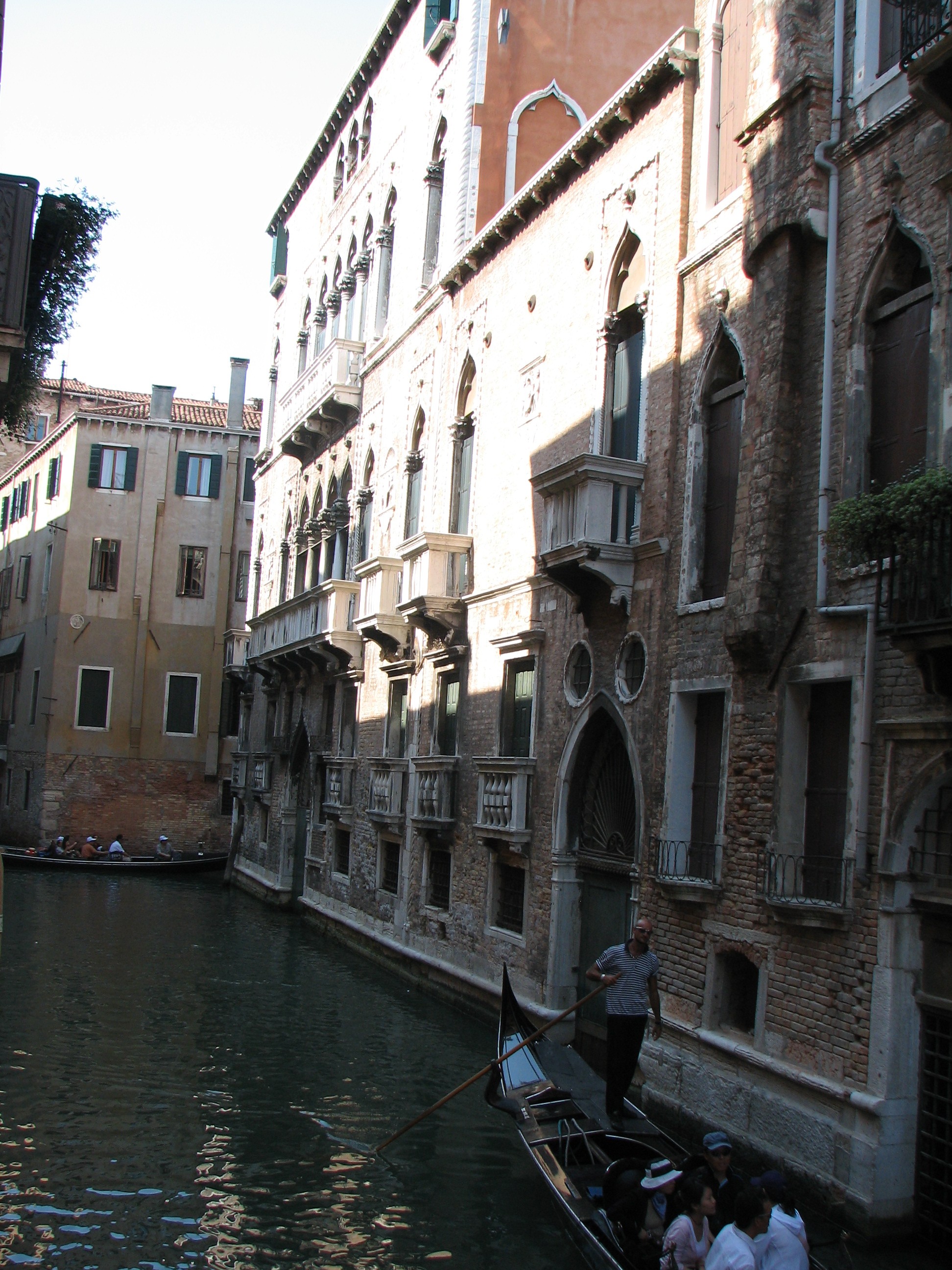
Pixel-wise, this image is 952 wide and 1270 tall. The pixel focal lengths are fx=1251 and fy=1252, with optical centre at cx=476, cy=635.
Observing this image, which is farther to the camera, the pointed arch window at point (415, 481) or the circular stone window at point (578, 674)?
the pointed arch window at point (415, 481)

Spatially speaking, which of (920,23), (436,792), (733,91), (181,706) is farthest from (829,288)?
(181,706)

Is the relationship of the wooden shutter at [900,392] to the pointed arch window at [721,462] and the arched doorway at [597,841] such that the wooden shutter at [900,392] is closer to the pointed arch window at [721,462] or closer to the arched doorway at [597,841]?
the pointed arch window at [721,462]

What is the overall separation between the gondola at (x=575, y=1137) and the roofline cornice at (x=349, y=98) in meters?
15.3

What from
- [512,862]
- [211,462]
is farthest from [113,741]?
[512,862]

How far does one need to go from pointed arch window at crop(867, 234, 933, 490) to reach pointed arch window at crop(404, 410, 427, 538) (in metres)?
9.56

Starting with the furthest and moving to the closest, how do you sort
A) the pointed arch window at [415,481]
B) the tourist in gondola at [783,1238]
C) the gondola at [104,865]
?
the gondola at [104,865] → the pointed arch window at [415,481] → the tourist in gondola at [783,1238]

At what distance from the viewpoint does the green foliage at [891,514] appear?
6336 mm

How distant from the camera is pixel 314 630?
20125mm

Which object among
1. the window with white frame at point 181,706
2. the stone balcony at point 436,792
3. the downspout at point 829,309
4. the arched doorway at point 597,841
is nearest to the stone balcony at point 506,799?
the arched doorway at point 597,841

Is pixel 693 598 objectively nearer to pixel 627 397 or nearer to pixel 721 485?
pixel 721 485

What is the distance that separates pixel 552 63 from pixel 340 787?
1043cm

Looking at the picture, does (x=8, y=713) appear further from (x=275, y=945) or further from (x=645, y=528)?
(x=645, y=528)

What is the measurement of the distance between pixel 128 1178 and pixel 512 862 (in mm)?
5591

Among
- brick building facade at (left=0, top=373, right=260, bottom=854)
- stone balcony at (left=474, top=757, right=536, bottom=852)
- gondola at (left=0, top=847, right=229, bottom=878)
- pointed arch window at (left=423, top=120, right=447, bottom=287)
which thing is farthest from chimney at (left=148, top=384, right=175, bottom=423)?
stone balcony at (left=474, top=757, right=536, bottom=852)
